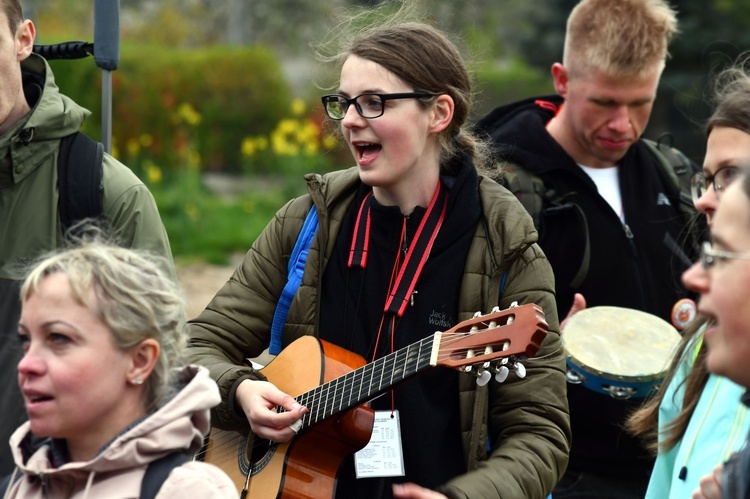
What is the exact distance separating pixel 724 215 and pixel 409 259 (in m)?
1.43

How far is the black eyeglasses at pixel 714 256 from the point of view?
2.23 metres

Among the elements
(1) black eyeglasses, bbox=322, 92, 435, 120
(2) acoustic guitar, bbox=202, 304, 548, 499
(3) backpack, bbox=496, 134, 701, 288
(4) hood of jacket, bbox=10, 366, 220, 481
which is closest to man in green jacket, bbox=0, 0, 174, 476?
(2) acoustic guitar, bbox=202, 304, 548, 499

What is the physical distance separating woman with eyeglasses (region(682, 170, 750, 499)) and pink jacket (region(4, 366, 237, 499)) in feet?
3.60

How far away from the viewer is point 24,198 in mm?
3764

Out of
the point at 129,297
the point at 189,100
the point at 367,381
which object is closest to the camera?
the point at 129,297

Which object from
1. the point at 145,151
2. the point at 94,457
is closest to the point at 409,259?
the point at 94,457

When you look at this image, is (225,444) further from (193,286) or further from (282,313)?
(193,286)

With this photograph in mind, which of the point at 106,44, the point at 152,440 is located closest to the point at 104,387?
the point at 152,440

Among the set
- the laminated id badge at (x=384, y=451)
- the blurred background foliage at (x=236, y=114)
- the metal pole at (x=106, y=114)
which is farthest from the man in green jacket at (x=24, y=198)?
the blurred background foliage at (x=236, y=114)

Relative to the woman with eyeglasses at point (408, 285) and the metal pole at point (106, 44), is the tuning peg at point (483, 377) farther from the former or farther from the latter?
the metal pole at point (106, 44)

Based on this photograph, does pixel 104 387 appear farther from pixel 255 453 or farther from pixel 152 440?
pixel 255 453

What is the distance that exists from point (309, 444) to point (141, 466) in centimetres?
107

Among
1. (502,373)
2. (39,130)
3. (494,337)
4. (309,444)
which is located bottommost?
(309,444)

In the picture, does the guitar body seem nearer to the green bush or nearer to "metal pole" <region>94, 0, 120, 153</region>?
"metal pole" <region>94, 0, 120, 153</region>
